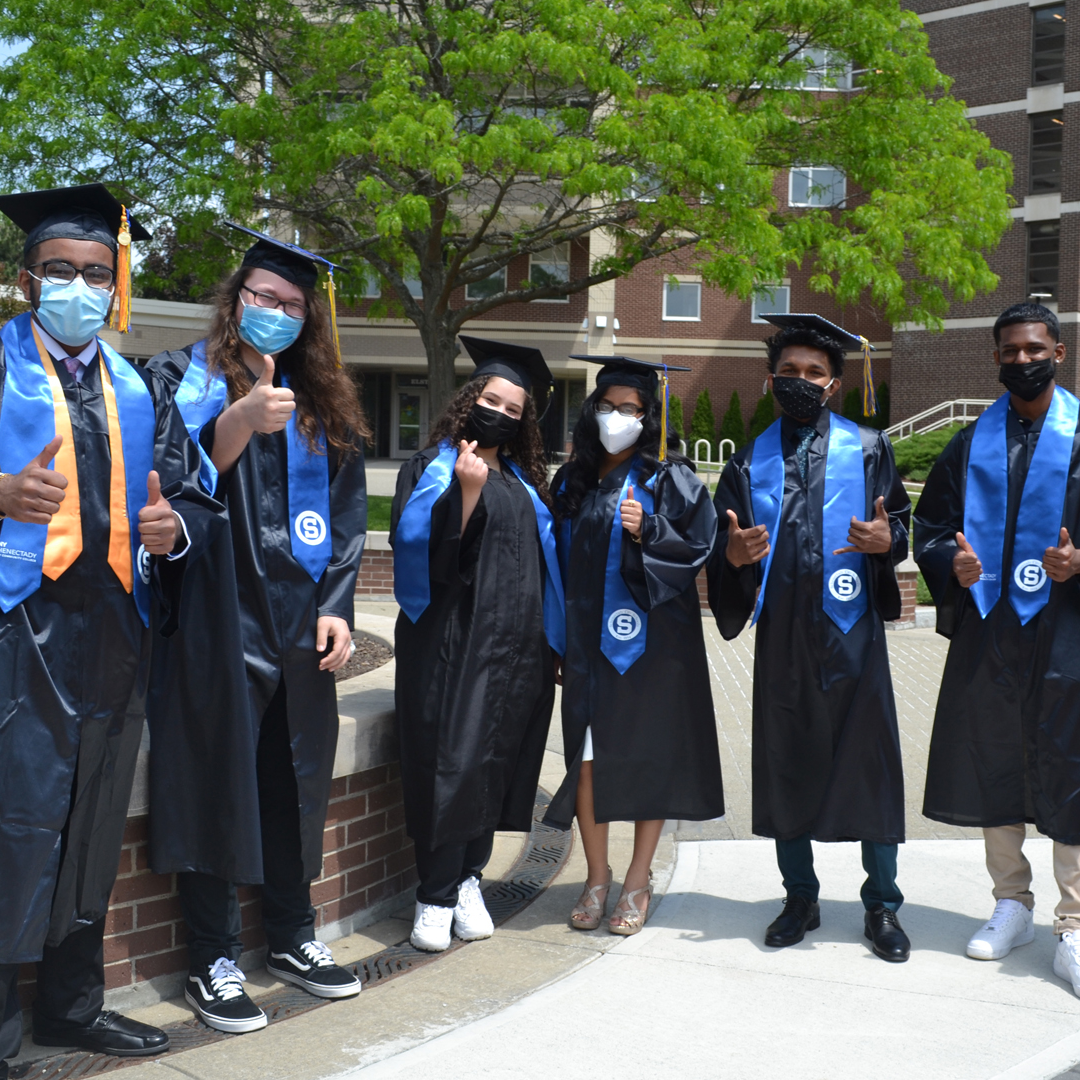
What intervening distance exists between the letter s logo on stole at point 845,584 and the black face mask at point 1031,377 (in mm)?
850

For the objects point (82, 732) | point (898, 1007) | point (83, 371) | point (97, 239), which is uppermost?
point (97, 239)

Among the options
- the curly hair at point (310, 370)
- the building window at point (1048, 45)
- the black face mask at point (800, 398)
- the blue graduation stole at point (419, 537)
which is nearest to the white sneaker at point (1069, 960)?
the black face mask at point (800, 398)

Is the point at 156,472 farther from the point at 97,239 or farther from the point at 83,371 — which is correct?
the point at 97,239

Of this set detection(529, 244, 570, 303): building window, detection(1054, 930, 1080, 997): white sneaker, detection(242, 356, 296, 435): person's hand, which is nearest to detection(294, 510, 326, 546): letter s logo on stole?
detection(242, 356, 296, 435): person's hand

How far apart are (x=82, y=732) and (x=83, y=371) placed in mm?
967

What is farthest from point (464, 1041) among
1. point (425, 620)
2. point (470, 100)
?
point (470, 100)

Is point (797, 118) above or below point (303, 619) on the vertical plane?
above

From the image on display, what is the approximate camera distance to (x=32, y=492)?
2.71 meters

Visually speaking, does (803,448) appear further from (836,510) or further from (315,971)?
(315,971)

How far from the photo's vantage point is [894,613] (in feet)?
13.6

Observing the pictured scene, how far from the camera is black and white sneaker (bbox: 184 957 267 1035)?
130 inches

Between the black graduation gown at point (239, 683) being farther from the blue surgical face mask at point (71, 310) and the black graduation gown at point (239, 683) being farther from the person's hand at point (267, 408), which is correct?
the blue surgical face mask at point (71, 310)

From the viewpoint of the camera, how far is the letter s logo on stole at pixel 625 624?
4.09 metres

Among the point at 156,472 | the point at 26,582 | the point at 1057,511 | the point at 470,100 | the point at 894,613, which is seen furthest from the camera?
the point at 470,100
